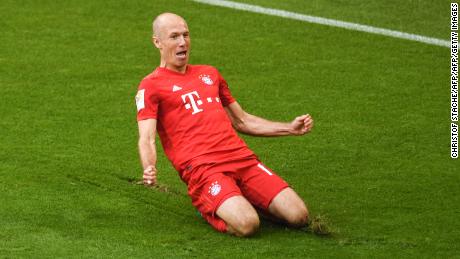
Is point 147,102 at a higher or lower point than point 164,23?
lower

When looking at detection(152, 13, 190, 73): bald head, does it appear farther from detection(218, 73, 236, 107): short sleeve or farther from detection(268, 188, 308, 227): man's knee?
detection(268, 188, 308, 227): man's knee

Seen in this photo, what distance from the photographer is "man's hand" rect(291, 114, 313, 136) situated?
915cm

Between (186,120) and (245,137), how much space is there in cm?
231

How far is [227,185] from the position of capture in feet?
29.2

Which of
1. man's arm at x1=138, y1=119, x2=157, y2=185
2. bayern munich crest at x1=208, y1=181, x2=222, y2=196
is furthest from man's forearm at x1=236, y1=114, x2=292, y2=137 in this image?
man's arm at x1=138, y1=119, x2=157, y2=185

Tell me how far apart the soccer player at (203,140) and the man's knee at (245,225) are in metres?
0.05

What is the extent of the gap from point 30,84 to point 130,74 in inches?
42.3

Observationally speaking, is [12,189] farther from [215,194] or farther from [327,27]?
[327,27]

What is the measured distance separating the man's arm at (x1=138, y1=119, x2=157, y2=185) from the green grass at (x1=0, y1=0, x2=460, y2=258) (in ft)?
1.65

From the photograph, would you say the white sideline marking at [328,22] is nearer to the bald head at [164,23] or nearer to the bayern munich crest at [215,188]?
the bald head at [164,23]

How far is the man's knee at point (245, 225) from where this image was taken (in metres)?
8.65

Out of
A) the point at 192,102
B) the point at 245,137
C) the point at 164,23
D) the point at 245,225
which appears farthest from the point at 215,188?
the point at 245,137

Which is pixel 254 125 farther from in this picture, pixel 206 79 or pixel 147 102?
pixel 147 102

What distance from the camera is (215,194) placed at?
8.85 metres
